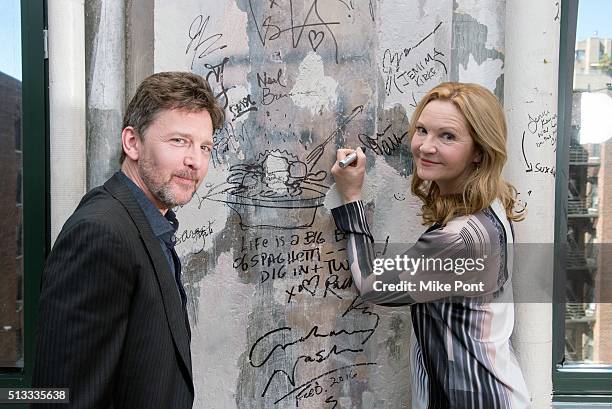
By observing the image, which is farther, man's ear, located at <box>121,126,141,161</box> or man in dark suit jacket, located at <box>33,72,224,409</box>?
man's ear, located at <box>121,126,141,161</box>

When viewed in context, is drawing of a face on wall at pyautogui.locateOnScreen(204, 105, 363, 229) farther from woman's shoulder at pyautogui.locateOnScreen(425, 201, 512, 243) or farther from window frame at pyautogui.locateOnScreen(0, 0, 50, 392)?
window frame at pyautogui.locateOnScreen(0, 0, 50, 392)

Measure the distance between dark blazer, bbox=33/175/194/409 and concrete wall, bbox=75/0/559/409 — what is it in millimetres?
971

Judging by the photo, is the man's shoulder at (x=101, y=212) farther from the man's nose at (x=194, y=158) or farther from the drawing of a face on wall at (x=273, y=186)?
the drawing of a face on wall at (x=273, y=186)

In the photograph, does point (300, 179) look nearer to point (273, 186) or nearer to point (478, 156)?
point (273, 186)

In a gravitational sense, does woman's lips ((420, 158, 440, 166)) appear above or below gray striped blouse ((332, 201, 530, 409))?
above

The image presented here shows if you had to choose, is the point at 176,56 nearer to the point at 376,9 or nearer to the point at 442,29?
the point at 376,9

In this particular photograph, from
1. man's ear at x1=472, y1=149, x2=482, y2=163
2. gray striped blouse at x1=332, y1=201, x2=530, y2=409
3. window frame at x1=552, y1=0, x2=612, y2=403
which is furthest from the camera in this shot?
window frame at x1=552, y1=0, x2=612, y2=403

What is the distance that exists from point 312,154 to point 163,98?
1.01 m

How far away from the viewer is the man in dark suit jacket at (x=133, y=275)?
1.51 meters

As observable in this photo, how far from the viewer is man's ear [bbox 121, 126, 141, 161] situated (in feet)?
6.02

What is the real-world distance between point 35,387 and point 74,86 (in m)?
1.55

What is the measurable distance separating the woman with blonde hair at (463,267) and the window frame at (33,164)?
1833 mm

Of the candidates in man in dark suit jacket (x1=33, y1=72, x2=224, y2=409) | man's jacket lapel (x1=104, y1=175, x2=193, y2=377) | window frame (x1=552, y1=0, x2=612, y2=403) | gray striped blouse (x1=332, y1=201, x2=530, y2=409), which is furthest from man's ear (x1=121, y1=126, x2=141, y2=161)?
window frame (x1=552, y1=0, x2=612, y2=403)

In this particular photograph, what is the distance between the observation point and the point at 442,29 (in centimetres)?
264
